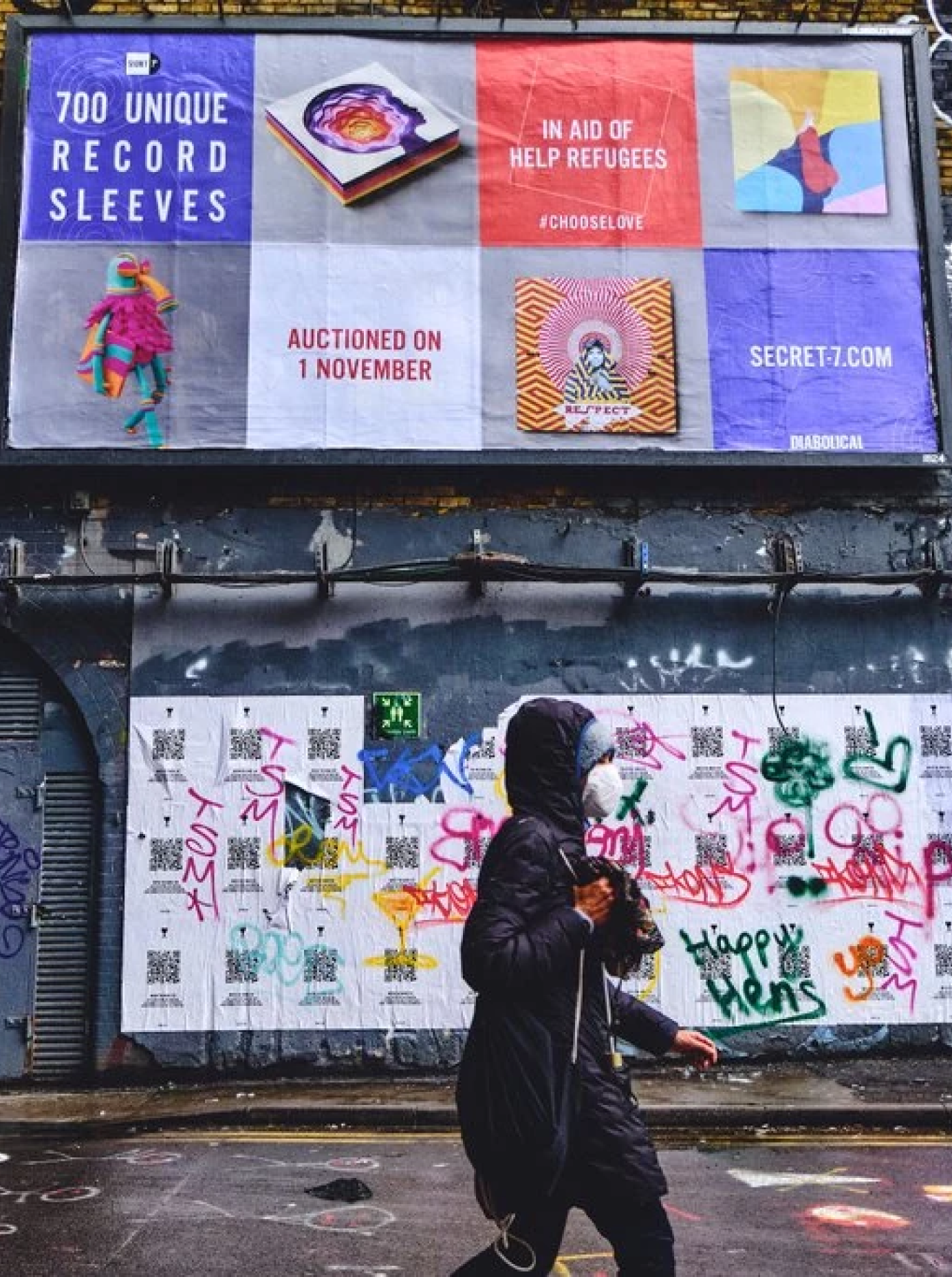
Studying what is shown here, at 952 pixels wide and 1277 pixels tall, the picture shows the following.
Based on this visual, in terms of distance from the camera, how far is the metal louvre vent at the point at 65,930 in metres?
9.62

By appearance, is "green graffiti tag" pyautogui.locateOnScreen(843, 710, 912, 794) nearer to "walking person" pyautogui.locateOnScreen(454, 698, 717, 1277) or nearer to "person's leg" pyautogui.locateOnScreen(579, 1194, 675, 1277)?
"walking person" pyautogui.locateOnScreen(454, 698, 717, 1277)

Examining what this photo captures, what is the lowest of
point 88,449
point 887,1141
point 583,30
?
point 887,1141

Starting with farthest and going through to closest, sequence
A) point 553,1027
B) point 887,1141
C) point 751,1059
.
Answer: point 751,1059 → point 887,1141 → point 553,1027

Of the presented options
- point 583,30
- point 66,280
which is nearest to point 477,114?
point 583,30

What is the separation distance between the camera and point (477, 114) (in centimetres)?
1068

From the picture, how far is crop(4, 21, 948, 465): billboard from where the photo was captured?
1018cm

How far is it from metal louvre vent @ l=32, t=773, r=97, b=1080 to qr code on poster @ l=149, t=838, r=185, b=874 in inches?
21.6

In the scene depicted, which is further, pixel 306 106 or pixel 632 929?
pixel 306 106

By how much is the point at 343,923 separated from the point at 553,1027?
6.67m

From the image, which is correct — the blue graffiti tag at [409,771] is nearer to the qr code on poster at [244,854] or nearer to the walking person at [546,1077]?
the qr code on poster at [244,854]

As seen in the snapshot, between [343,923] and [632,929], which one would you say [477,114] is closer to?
[343,923]

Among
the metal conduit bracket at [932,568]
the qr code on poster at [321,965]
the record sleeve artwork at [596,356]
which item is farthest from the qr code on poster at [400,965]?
the metal conduit bracket at [932,568]

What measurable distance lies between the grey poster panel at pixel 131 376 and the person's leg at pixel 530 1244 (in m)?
7.84

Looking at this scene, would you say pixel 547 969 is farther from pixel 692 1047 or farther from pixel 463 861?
pixel 463 861
